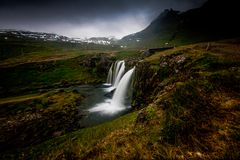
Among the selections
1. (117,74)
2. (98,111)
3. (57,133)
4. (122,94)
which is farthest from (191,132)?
(117,74)

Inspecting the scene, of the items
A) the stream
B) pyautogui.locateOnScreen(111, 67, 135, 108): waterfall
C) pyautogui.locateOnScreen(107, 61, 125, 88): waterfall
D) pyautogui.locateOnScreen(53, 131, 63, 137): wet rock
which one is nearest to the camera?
pyautogui.locateOnScreen(53, 131, 63, 137): wet rock

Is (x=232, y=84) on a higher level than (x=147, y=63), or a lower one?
higher

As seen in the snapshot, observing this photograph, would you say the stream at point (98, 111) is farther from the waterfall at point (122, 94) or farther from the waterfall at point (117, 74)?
the waterfall at point (117, 74)

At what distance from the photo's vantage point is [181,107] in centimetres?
466

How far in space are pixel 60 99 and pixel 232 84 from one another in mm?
32748

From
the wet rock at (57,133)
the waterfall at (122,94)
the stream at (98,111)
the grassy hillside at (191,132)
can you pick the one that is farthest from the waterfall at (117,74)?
the grassy hillside at (191,132)

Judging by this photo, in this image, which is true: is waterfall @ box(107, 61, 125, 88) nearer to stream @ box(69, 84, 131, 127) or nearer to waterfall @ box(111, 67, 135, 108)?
waterfall @ box(111, 67, 135, 108)

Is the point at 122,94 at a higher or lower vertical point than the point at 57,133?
higher

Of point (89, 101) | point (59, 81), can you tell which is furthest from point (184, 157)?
point (59, 81)

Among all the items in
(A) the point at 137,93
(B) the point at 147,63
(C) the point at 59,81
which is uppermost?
(B) the point at 147,63

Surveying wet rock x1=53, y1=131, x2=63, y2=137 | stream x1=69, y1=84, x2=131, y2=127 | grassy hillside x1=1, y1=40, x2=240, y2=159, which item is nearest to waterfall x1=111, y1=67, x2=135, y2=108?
stream x1=69, y1=84, x2=131, y2=127

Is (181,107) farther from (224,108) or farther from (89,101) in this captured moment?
(89,101)

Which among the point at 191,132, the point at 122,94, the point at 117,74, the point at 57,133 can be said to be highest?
the point at 191,132

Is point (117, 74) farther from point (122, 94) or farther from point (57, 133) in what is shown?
point (57, 133)
